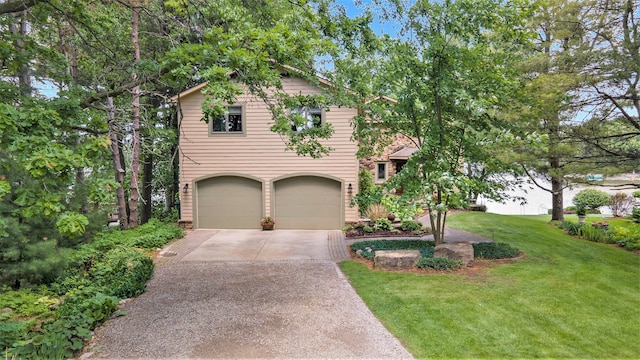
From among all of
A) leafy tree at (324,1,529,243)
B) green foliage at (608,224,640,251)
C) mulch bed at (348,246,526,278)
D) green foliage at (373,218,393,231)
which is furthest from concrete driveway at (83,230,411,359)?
green foliage at (608,224,640,251)

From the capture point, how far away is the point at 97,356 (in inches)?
155

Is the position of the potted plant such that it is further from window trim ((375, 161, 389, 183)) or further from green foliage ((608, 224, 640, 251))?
green foliage ((608, 224, 640, 251))

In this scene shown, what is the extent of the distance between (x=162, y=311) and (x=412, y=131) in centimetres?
683

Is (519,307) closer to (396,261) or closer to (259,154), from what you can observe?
(396,261)

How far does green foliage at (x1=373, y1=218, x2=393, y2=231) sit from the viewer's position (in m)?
11.5

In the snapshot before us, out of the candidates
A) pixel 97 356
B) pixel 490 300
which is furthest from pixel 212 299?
pixel 490 300

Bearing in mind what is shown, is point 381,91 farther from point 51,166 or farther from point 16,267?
point 16,267

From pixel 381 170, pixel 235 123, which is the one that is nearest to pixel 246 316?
pixel 235 123

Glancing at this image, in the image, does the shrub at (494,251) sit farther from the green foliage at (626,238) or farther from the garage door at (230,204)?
the garage door at (230,204)

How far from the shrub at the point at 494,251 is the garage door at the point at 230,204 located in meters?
7.87

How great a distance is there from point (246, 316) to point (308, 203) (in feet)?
25.5

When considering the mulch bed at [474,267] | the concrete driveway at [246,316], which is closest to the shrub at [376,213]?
the mulch bed at [474,267]

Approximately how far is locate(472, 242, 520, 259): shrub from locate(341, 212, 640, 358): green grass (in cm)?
36

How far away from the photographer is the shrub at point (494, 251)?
7.74 metres
